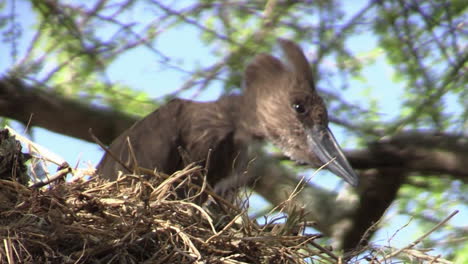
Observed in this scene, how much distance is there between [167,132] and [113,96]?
84 centimetres

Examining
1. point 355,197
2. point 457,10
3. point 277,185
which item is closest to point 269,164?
point 277,185

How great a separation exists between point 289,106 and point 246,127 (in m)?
0.32

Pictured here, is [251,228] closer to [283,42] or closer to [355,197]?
[355,197]

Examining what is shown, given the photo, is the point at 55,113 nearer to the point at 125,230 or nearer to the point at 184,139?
the point at 184,139

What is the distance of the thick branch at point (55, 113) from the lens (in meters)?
5.33

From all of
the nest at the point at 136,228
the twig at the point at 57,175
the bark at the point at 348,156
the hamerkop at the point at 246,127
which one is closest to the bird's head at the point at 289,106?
the hamerkop at the point at 246,127

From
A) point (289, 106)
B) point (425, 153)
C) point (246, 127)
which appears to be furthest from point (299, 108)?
point (425, 153)

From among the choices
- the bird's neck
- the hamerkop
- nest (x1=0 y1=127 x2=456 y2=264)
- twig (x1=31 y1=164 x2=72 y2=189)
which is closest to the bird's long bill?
the hamerkop

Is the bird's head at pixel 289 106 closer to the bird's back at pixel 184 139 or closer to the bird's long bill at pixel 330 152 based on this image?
the bird's long bill at pixel 330 152

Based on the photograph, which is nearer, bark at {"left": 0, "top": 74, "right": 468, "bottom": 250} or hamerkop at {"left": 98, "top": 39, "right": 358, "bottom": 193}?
bark at {"left": 0, "top": 74, "right": 468, "bottom": 250}

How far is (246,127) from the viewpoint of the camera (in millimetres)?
6008

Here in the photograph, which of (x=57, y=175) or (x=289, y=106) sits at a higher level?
A: (x=289, y=106)

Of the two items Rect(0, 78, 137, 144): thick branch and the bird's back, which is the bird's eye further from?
Rect(0, 78, 137, 144): thick branch

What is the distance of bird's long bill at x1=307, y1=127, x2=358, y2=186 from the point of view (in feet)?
17.0
